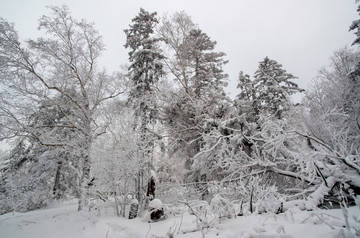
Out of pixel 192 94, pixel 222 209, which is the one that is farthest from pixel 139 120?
pixel 222 209

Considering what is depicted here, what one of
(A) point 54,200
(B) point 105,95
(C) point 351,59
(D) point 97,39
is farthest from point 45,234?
(C) point 351,59

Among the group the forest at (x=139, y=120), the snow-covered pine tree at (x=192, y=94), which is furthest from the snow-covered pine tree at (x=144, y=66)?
the snow-covered pine tree at (x=192, y=94)

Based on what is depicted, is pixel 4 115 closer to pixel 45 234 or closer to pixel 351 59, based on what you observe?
pixel 45 234

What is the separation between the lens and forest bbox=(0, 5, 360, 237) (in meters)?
6.55

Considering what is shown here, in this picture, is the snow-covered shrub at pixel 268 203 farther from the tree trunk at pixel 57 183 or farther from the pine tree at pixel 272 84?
the tree trunk at pixel 57 183

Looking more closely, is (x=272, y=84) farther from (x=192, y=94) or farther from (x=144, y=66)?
(x=144, y=66)

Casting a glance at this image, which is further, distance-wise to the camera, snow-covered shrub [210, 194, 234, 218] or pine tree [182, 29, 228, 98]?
pine tree [182, 29, 228, 98]

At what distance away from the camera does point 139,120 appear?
10.9 m

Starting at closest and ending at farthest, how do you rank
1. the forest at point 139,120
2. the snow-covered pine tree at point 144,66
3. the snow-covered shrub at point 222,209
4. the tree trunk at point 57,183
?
1. the snow-covered shrub at point 222,209
2. the forest at point 139,120
3. the snow-covered pine tree at point 144,66
4. the tree trunk at point 57,183

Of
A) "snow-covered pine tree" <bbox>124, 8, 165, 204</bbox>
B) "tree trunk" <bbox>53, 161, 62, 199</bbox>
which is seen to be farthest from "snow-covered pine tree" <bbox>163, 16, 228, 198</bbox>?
"tree trunk" <bbox>53, 161, 62, 199</bbox>

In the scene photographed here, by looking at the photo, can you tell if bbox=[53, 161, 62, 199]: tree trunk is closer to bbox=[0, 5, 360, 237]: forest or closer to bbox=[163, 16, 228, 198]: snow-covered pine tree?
bbox=[0, 5, 360, 237]: forest

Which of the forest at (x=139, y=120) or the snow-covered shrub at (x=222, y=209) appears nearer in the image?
the snow-covered shrub at (x=222, y=209)

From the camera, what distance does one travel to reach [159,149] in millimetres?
A: 10500

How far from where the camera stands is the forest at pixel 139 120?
21.5ft
